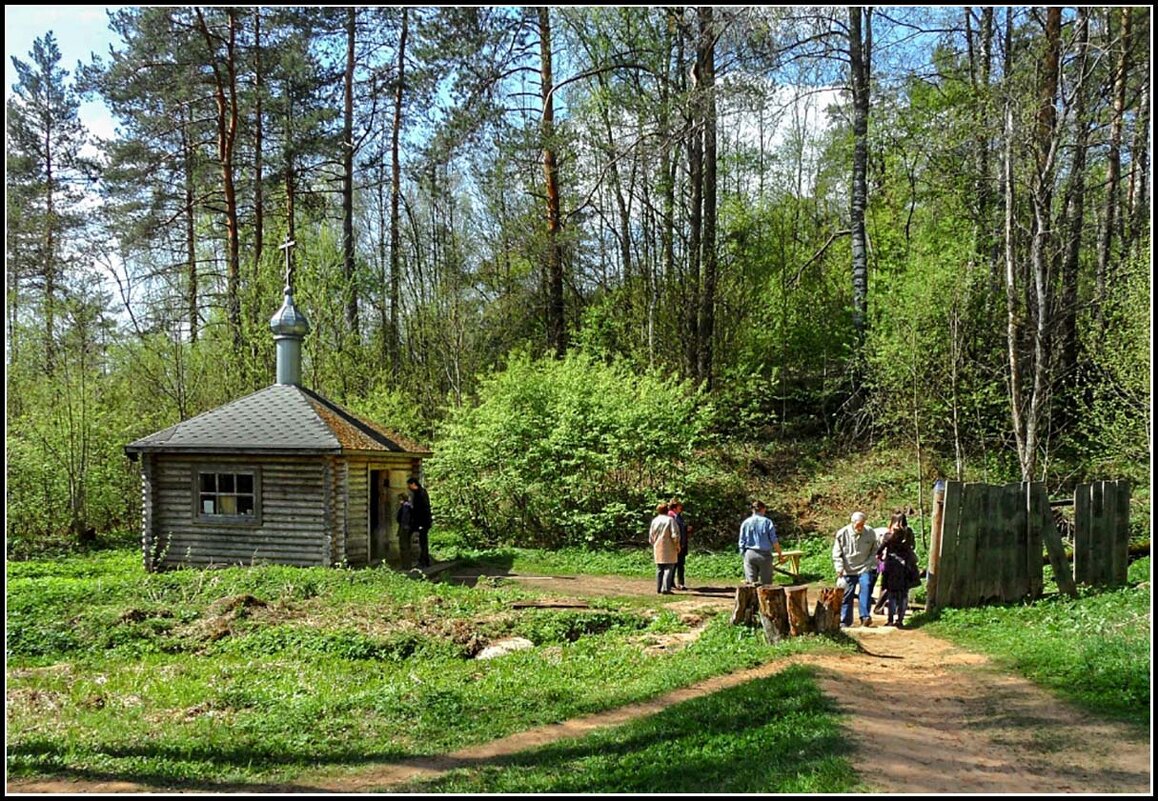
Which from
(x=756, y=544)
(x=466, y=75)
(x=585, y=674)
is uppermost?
(x=466, y=75)

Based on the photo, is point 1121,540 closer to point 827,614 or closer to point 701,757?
A: point 827,614

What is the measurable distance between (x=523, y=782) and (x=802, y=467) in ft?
62.4

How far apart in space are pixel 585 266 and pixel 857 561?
20.0 meters

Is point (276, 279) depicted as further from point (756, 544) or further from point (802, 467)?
point (756, 544)

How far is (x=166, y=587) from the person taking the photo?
14969mm

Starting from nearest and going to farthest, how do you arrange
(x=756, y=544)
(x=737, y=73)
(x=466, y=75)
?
(x=756, y=544) → (x=737, y=73) → (x=466, y=75)

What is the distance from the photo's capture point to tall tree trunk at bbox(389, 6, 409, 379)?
29.5 metres

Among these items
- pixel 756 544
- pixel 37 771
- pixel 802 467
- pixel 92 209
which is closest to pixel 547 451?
pixel 802 467

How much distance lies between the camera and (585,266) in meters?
30.9

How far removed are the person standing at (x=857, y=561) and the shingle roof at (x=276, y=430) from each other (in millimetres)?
9754

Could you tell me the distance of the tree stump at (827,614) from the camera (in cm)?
1093

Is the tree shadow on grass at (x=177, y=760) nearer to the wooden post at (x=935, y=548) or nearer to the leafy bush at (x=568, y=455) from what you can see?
the wooden post at (x=935, y=548)

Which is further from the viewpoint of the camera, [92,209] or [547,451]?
[92,209]

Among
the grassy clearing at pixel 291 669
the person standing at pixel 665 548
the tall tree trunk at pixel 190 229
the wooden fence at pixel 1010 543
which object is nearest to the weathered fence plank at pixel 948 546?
the wooden fence at pixel 1010 543
